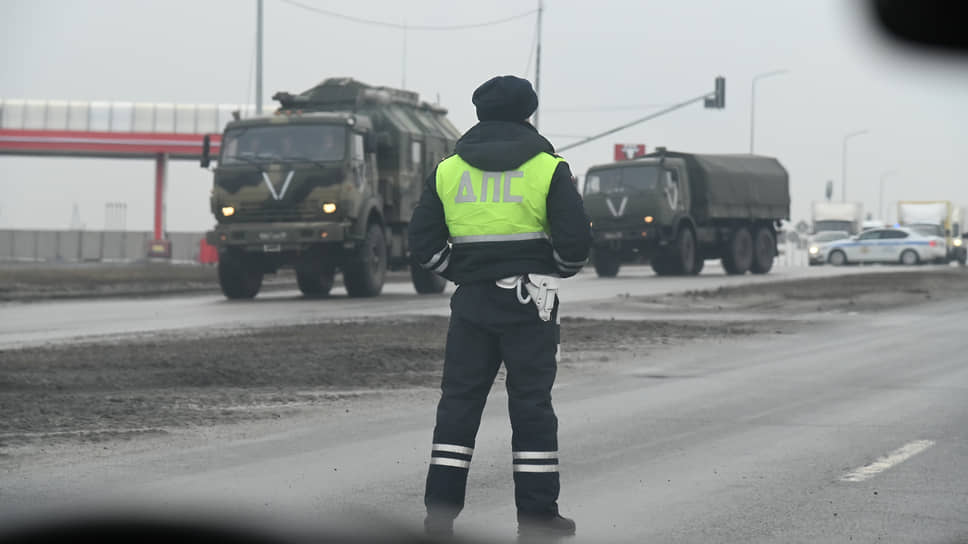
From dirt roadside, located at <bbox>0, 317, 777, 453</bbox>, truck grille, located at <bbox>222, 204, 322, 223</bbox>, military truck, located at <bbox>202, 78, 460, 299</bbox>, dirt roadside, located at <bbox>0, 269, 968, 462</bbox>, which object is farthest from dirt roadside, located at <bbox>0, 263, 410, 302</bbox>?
dirt roadside, located at <bbox>0, 317, 777, 453</bbox>

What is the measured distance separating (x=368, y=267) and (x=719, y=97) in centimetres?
2461

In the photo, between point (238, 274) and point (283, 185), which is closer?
point (283, 185)

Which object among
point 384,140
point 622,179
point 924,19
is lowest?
point 924,19

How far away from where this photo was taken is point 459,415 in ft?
19.5

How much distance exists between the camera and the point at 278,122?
77.5ft

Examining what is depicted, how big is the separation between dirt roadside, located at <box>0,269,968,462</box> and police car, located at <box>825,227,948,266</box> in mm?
34233

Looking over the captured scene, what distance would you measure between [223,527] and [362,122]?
18114 mm

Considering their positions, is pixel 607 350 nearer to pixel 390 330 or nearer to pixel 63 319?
pixel 390 330

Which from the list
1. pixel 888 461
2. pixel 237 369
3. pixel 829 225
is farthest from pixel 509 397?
pixel 829 225

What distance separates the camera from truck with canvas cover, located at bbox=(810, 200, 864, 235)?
67500mm

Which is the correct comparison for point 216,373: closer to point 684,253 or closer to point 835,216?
point 684,253

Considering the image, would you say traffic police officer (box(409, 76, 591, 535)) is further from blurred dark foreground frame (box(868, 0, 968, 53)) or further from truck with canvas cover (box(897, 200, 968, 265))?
truck with canvas cover (box(897, 200, 968, 265))

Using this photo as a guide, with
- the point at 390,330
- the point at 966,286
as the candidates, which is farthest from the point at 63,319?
the point at 966,286

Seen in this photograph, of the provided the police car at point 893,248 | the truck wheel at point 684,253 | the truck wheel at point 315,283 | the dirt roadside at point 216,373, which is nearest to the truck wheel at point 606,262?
the truck wheel at point 684,253
